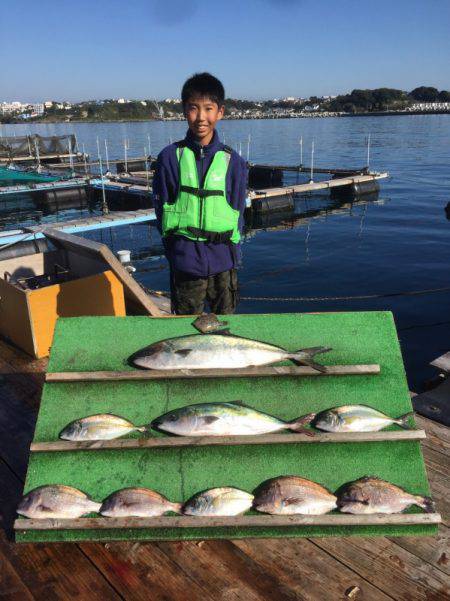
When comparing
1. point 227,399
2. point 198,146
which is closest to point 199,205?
point 198,146

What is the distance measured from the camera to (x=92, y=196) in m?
30.0

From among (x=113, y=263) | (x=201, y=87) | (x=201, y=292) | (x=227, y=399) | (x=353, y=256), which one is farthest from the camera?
(x=353, y=256)

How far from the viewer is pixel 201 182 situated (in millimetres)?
4344

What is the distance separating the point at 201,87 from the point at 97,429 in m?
3.15

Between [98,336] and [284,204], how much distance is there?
2395cm

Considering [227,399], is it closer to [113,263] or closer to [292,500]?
[292,500]

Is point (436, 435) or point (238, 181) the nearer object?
point (436, 435)

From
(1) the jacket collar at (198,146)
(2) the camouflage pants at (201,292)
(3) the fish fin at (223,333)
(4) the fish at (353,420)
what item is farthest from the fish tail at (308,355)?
(1) the jacket collar at (198,146)

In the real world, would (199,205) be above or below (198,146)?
below

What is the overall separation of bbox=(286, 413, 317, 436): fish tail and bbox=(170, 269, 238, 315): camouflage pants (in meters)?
1.84

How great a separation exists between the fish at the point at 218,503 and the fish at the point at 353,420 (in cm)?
74

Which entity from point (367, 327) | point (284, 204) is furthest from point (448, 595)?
point (284, 204)

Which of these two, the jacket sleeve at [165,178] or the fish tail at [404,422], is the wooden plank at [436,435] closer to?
the fish tail at [404,422]

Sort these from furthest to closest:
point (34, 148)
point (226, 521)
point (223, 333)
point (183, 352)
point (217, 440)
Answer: point (34, 148) → point (223, 333) → point (183, 352) → point (217, 440) → point (226, 521)
